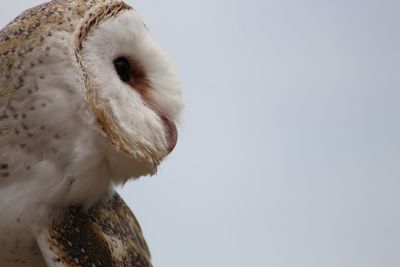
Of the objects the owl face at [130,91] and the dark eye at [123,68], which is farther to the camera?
the dark eye at [123,68]

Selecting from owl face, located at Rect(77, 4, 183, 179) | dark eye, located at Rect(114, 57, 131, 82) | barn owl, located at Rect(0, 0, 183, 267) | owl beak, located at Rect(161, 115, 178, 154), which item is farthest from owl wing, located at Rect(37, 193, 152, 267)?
dark eye, located at Rect(114, 57, 131, 82)

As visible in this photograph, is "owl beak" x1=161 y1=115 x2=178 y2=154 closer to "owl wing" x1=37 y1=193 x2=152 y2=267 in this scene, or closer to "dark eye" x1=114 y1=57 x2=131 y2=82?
"dark eye" x1=114 y1=57 x2=131 y2=82

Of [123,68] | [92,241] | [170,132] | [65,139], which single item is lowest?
[92,241]

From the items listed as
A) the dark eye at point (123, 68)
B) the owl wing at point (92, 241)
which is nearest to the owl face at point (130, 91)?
the dark eye at point (123, 68)

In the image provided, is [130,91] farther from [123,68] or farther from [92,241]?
[92,241]

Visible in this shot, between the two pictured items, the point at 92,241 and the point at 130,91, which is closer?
the point at 92,241

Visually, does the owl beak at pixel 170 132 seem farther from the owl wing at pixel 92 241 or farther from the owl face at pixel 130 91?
the owl wing at pixel 92 241

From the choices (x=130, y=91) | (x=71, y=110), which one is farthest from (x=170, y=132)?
(x=71, y=110)
